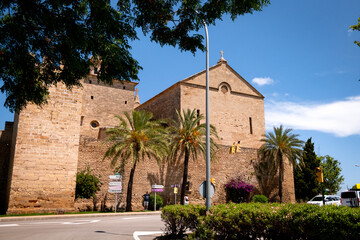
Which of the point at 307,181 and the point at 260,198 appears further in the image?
the point at 307,181

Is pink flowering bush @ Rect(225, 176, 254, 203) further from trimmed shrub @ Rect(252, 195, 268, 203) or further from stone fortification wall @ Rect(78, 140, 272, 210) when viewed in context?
trimmed shrub @ Rect(252, 195, 268, 203)

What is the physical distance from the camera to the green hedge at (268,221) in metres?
5.42

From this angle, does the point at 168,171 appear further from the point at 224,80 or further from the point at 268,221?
the point at 268,221

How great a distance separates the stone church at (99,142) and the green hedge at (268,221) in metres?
4.19

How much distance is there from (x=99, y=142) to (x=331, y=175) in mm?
41457

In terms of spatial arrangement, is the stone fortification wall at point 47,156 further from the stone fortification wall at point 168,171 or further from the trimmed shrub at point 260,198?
the trimmed shrub at point 260,198

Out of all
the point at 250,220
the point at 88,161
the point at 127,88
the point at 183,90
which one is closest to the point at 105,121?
the point at 127,88

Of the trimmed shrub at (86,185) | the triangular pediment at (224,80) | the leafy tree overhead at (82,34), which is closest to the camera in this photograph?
the leafy tree overhead at (82,34)

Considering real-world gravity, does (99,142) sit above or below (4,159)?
above

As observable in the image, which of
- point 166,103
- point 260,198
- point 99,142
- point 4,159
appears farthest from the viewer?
point 166,103

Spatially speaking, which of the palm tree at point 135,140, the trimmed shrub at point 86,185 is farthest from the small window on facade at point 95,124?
the trimmed shrub at point 86,185

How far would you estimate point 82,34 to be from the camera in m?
7.20

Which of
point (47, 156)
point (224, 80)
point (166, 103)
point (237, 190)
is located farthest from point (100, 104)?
point (47, 156)

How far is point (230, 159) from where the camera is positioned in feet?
105
